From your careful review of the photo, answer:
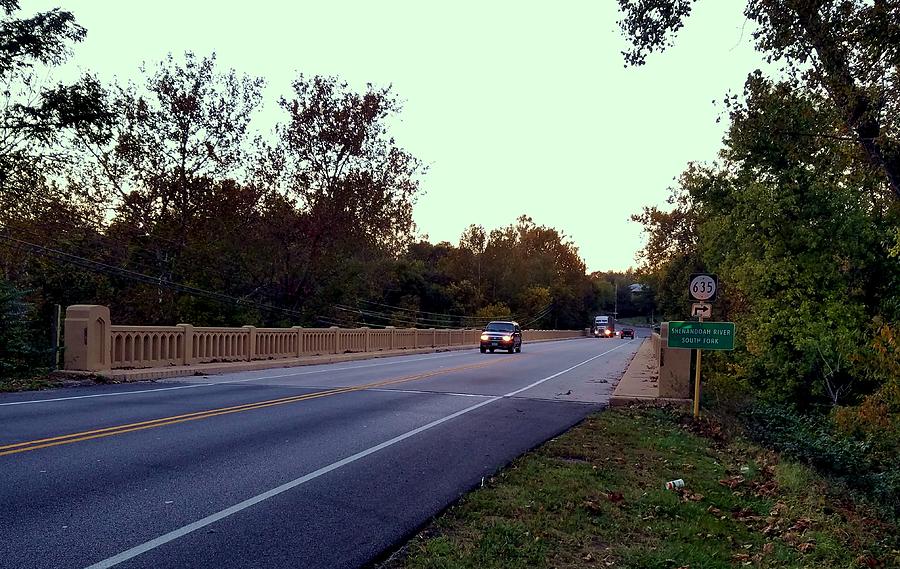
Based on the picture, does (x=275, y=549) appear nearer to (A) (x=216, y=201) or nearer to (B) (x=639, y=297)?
(A) (x=216, y=201)

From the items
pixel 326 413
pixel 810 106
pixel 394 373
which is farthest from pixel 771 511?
pixel 394 373

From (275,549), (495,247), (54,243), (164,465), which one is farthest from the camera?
(495,247)

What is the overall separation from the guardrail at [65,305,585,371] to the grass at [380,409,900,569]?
13097 mm

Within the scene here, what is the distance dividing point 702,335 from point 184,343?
1567 centimetres

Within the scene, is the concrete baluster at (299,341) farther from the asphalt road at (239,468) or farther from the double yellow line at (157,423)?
the asphalt road at (239,468)

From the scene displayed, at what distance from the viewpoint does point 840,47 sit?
12688mm

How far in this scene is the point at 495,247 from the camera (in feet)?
334

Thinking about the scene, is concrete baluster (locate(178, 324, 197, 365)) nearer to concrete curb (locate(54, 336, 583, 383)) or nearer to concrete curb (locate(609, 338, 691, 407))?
concrete curb (locate(54, 336, 583, 383))

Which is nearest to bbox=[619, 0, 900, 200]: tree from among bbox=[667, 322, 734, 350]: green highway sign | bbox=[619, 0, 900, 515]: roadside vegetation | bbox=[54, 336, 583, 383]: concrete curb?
bbox=[619, 0, 900, 515]: roadside vegetation

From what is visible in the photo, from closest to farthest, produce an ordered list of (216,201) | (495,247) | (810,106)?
(810,106) < (216,201) < (495,247)

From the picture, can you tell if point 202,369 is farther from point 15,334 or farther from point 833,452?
point 833,452

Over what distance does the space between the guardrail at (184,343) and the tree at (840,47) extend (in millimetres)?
14470

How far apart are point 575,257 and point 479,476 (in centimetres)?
11931

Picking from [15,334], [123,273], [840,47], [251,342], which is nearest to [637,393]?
[840,47]
